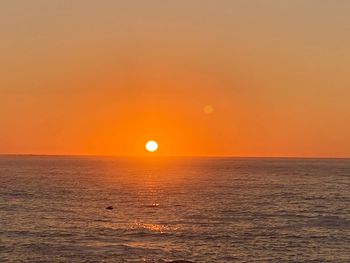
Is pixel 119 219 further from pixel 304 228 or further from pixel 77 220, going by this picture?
pixel 304 228

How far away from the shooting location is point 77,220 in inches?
3059

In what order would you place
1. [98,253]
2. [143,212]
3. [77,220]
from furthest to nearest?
1. [143,212]
2. [77,220]
3. [98,253]

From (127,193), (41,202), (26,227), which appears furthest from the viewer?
(127,193)

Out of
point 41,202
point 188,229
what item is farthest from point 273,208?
point 41,202

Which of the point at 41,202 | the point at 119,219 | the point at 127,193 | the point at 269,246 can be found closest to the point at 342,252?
the point at 269,246

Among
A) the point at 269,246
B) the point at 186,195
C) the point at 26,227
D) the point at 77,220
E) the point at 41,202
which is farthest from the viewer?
the point at 186,195

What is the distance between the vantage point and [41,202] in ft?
334

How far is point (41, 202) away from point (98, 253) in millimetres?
50855

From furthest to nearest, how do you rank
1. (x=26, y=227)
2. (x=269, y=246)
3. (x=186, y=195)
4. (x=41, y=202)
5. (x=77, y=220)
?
(x=186, y=195) → (x=41, y=202) → (x=77, y=220) → (x=26, y=227) → (x=269, y=246)

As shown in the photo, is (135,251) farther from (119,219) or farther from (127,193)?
(127,193)

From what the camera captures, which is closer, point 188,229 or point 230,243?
point 230,243

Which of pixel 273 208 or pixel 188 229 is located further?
pixel 273 208

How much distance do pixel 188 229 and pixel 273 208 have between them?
2940 cm

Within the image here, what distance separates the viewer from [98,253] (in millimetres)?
54312
